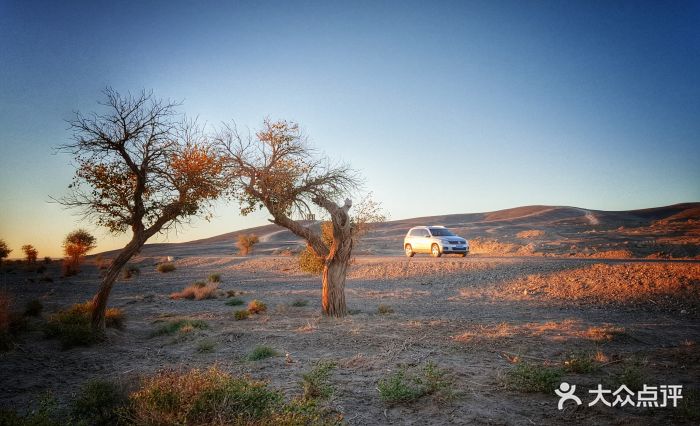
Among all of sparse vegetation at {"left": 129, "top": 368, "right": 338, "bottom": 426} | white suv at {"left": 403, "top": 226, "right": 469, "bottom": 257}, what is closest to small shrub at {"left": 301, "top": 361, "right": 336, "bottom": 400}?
sparse vegetation at {"left": 129, "top": 368, "right": 338, "bottom": 426}

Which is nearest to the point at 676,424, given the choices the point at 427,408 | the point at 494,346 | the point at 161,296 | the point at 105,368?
the point at 427,408

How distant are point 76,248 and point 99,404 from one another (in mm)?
40941

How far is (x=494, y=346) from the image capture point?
891cm

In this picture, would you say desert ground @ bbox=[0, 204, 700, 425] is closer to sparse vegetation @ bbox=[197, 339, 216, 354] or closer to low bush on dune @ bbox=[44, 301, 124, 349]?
sparse vegetation @ bbox=[197, 339, 216, 354]

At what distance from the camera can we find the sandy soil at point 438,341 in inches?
224

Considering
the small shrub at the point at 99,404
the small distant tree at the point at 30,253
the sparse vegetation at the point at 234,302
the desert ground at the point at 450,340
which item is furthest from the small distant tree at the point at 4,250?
the small shrub at the point at 99,404

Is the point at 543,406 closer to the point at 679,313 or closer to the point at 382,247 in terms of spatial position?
the point at 679,313

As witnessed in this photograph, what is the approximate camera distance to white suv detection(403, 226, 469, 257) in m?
25.1

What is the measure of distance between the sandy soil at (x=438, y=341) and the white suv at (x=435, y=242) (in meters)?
3.63

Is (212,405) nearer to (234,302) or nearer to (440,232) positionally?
(234,302)

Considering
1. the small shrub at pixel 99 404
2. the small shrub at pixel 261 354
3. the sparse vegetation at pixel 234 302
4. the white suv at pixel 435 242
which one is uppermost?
the white suv at pixel 435 242

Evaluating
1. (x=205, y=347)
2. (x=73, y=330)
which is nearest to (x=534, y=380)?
(x=205, y=347)

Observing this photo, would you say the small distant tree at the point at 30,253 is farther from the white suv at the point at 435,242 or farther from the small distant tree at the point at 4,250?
the white suv at the point at 435,242

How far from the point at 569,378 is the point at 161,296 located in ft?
72.9
